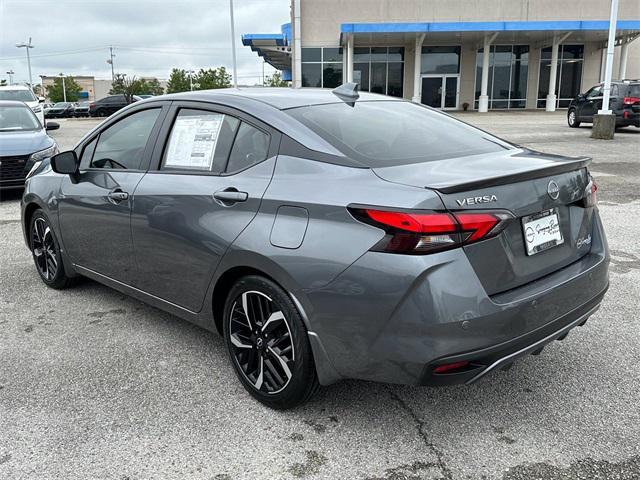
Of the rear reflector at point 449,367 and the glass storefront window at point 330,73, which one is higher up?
the glass storefront window at point 330,73

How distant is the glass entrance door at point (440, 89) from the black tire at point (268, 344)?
35.8 meters

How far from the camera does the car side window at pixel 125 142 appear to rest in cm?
382

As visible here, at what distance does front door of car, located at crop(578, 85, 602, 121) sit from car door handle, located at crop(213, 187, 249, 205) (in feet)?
63.6

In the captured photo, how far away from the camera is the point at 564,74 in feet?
124

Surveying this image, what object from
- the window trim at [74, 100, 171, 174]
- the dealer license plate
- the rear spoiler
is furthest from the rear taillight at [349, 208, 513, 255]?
the window trim at [74, 100, 171, 174]

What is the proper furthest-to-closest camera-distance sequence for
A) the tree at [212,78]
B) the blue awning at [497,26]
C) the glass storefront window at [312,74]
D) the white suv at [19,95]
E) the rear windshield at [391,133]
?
the tree at [212,78] → the glass storefront window at [312,74] → the blue awning at [497,26] → the white suv at [19,95] → the rear windshield at [391,133]

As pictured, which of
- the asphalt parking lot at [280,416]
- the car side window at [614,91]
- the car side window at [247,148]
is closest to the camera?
the asphalt parking lot at [280,416]

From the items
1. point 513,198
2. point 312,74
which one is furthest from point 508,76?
point 513,198

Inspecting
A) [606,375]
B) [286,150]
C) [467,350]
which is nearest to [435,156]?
[286,150]

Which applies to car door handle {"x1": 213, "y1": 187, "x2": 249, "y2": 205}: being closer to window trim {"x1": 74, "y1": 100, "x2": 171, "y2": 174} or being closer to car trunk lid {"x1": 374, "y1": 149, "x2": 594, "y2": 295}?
car trunk lid {"x1": 374, "y1": 149, "x2": 594, "y2": 295}

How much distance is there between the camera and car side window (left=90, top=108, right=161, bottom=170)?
3.82 metres

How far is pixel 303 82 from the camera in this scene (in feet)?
117

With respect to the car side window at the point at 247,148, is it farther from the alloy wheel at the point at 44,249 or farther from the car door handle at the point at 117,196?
the alloy wheel at the point at 44,249

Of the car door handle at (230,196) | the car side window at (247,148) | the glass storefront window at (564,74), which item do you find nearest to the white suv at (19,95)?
the car side window at (247,148)
